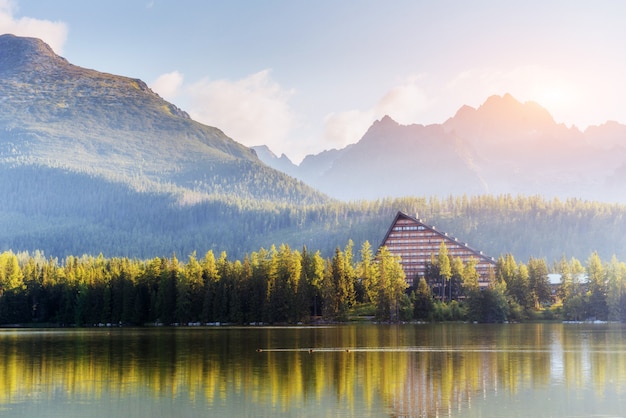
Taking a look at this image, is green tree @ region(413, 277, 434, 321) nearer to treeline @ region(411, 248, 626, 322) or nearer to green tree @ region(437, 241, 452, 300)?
treeline @ region(411, 248, 626, 322)

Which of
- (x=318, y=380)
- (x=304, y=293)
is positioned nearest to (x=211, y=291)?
(x=304, y=293)

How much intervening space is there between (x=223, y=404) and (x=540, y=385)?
21.4 meters

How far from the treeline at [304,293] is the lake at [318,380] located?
2791 inches

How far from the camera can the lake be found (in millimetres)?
45625

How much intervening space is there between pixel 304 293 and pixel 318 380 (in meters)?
106

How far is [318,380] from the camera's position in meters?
57.5

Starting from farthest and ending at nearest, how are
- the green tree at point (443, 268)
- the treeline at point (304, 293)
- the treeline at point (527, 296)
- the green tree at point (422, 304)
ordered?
the green tree at point (443, 268)
the green tree at point (422, 304)
the treeline at point (304, 293)
the treeline at point (527, 296)

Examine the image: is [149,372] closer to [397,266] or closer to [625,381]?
[625,381]

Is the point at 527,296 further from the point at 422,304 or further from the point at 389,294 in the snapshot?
the point at 389,294

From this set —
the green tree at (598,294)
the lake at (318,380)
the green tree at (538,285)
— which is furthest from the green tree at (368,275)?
the lake at (318,380)

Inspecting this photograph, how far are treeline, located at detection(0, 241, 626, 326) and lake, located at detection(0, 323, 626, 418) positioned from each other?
233 ft

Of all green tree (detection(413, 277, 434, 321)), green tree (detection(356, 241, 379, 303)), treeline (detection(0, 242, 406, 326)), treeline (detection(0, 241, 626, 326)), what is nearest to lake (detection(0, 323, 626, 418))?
green tree (detection(413, 277, 434, 321))

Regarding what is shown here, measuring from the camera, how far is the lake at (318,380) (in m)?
45.6

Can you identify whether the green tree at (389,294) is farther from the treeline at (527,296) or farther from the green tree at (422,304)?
the treeline at (527,296)
